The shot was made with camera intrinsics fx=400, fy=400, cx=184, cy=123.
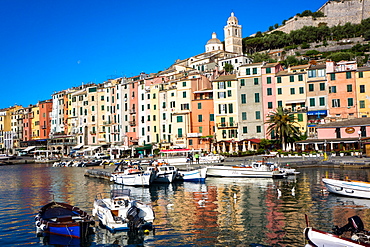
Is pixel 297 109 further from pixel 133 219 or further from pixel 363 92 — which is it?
pixel 133 219

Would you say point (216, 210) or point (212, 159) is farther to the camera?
point (212, 159)

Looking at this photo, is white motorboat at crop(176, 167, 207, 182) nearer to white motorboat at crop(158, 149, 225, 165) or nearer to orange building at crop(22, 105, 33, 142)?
white motorboat at crop(158, 149, 225, 165)

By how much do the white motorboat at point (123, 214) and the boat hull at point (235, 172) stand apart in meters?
23.5

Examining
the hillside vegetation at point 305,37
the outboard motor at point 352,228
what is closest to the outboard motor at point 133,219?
the outboard motor at point 352,228

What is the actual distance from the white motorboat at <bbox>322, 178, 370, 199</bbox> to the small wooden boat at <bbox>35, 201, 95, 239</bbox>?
758 inches

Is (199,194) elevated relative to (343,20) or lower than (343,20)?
lower

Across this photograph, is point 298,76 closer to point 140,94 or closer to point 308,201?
point 140,94

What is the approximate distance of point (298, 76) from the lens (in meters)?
68.9

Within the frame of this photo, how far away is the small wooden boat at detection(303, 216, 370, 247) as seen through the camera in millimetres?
15438

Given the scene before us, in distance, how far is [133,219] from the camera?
72.0 ft

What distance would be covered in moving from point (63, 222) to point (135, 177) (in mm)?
21441

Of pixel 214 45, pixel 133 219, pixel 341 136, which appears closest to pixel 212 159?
pixel 341 136

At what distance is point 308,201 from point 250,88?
148ft

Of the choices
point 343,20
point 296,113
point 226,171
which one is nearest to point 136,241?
point 226,171
